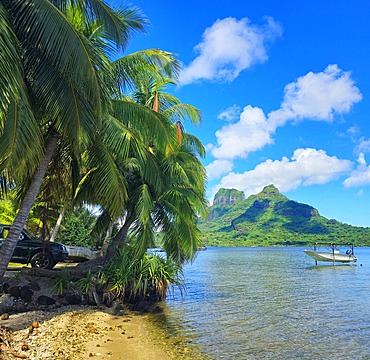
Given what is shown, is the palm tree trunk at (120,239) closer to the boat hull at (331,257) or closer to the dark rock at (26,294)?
the dark rock at (26,294)

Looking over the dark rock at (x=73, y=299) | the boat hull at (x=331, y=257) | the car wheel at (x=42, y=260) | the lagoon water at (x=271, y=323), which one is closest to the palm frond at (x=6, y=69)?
the lagoon water at (x=271, y=323)

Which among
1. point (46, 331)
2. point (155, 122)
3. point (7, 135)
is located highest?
point (155, 122)

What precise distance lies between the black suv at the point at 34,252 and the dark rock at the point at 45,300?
460 cm

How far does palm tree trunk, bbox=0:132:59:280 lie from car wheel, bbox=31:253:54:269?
5799 millimetres

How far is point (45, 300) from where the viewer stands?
33.8 feet

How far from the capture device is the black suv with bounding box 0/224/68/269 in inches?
572

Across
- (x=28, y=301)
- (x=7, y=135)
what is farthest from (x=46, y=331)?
(x=7, y=135)

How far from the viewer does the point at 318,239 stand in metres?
128

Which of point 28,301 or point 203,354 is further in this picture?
point 28,301

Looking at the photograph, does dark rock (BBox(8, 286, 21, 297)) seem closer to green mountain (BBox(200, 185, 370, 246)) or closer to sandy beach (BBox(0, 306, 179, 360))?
sandy beach (BBox(0, 306, 179, 360))

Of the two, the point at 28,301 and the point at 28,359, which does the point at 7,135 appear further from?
the point at 28,301

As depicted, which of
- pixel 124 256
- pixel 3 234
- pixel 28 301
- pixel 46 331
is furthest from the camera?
pixel 3 234

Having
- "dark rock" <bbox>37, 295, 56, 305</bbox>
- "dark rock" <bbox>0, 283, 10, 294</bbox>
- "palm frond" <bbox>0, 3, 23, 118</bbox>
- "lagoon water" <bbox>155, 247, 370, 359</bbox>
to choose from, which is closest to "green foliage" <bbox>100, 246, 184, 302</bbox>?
"lagoon water" <bbox>155, 247, 370, 359</bbox>

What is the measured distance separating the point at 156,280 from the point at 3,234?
6.88m
